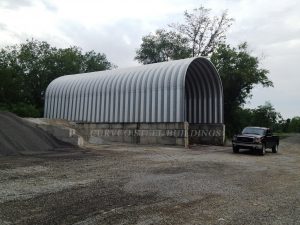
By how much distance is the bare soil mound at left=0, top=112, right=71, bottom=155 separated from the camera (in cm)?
1752

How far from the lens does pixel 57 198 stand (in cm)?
812

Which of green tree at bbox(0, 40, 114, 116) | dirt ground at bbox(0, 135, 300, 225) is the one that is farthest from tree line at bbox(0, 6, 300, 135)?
dirt ground at bbox(0, 135, 300, 225)

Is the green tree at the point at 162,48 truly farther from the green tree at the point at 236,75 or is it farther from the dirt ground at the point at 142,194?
the dirt ground at the point at 142,194

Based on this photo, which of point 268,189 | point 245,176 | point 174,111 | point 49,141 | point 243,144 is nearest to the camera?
point 268,189

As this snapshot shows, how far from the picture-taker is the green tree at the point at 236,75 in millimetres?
42812

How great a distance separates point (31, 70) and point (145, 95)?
72.0 ft

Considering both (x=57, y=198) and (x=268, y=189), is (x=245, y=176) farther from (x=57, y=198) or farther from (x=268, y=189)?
(x=57, y=198)

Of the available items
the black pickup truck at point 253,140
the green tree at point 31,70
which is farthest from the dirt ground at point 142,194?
the green tree at point 31,70

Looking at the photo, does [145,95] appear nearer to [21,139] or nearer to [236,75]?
[21,139]

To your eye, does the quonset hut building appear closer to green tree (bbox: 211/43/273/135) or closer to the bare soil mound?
the bare soil mound

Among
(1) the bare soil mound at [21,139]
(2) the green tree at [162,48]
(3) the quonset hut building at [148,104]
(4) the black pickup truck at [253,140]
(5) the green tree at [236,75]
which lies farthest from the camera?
(2) the green tree at [162,48]

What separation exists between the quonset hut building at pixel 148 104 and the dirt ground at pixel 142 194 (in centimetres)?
1118

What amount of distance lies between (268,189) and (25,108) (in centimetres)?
2862

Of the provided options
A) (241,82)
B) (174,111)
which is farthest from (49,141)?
(241,82)
